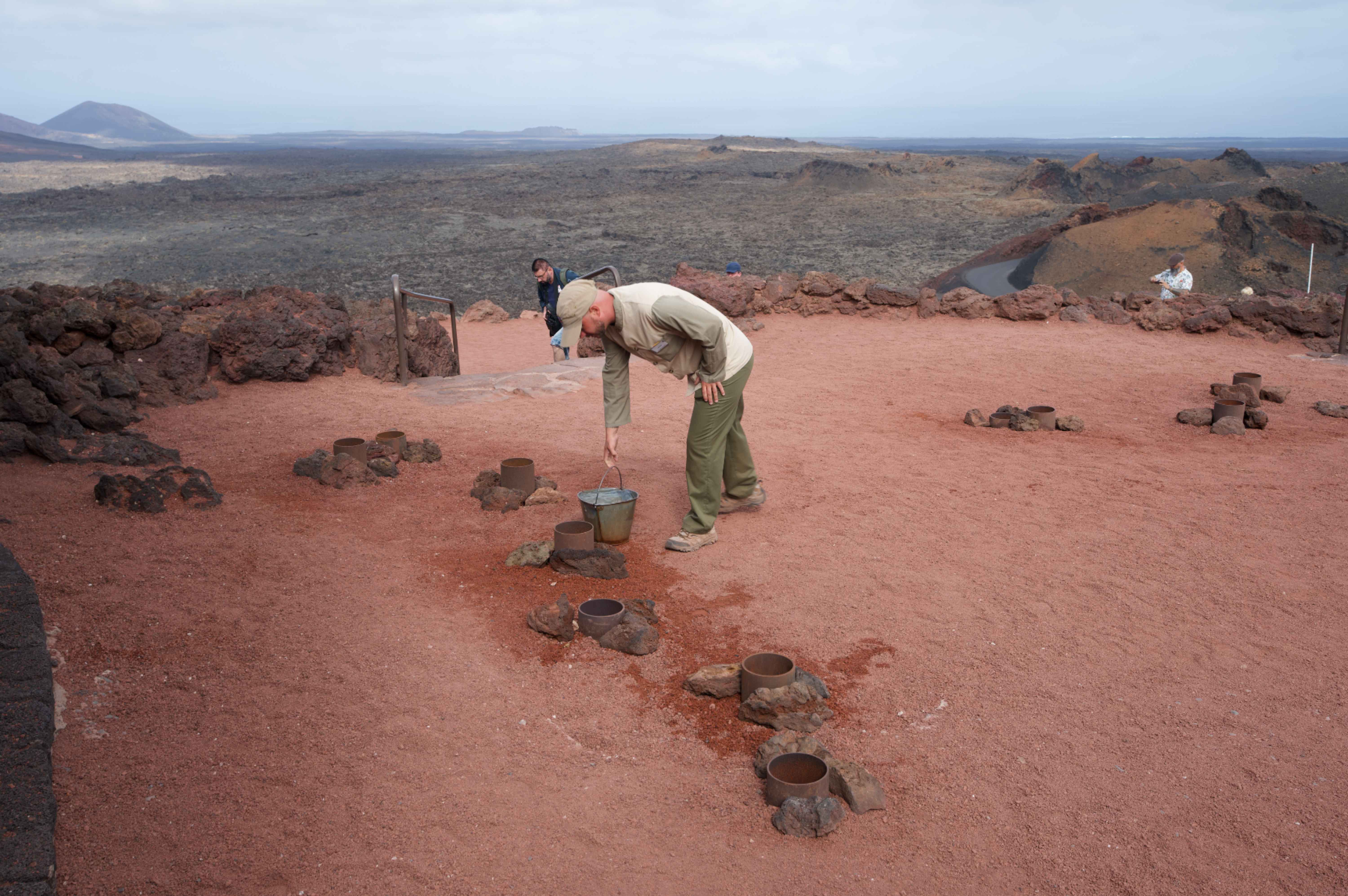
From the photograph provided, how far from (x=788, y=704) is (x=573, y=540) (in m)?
1.76

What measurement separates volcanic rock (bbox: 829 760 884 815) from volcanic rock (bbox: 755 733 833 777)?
0.22ft

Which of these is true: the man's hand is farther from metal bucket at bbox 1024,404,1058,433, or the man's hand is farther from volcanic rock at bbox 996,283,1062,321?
volcanic rock at bbox 996,283,1062,321

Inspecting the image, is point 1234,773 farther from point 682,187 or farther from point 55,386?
point 682,187

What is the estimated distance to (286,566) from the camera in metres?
5.00

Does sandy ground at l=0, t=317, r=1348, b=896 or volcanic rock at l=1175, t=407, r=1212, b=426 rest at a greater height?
volcanic rock at l=1175, t=407, r=1212, b=426

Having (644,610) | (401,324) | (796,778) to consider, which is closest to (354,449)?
(644,610)

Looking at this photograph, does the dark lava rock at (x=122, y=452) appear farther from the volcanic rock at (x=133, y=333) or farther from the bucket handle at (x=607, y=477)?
the bucket handle at (x=607, y=477)

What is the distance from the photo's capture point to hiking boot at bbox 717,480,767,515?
19.8ft

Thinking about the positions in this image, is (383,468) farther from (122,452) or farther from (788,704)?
(788,704)

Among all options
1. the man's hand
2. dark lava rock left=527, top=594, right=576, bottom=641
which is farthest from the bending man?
dark lava rock left=527, top=594, right=576, bottom=641

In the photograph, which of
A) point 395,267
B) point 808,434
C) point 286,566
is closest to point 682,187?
point 395,267

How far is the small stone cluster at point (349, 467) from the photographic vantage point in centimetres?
638

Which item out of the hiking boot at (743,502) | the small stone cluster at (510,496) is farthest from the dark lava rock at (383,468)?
the hiking boot at (743,502)

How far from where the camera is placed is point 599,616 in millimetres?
4488
